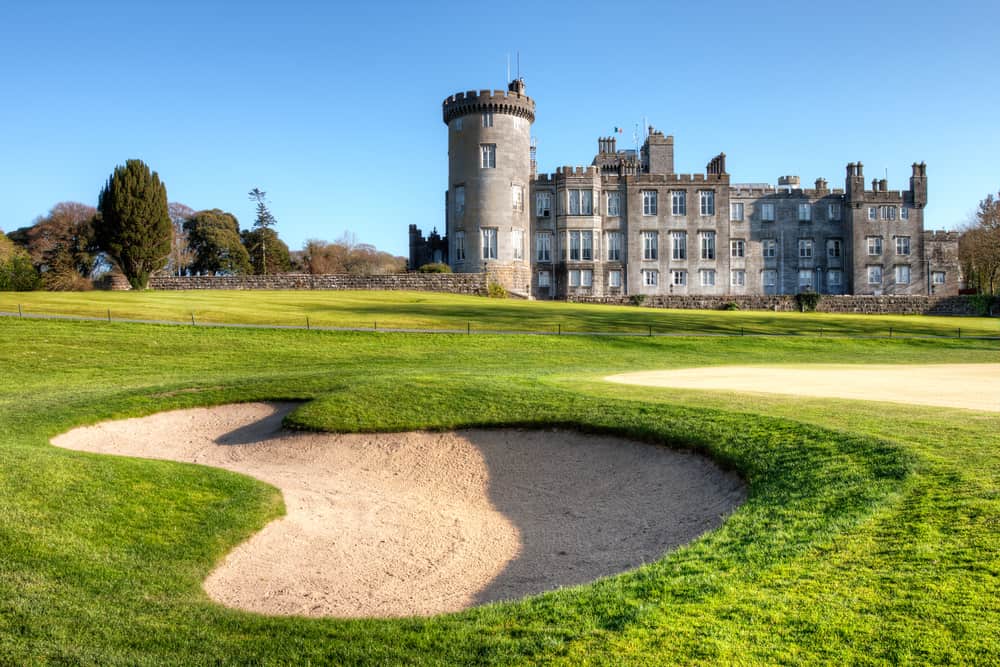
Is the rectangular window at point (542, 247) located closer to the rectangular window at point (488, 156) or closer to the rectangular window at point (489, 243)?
the rectangular window at point (489, 243)

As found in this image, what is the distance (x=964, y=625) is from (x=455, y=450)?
9.07 m

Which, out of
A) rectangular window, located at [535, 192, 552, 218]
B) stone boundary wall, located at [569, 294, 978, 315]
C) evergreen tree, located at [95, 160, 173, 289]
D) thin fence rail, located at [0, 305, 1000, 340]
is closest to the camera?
thin fence rail, located at [0, 305, 1000, 340]

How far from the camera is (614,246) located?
67.7 m

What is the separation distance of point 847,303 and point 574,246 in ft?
72.7

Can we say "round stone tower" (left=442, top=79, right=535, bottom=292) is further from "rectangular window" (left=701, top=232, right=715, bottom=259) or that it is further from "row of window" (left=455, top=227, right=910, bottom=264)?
"rectangular window" (left=701, top=232, right=715, bottom=259)

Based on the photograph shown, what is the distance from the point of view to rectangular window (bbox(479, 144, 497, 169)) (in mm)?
61219

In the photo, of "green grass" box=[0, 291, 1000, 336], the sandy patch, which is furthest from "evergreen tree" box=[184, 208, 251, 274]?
the sandy patch

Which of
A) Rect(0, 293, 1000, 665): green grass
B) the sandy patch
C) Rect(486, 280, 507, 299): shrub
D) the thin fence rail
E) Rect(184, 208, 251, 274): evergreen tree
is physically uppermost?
Rect(184, 208, 251, 274): evergreen tree

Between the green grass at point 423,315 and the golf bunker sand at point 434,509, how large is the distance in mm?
19318

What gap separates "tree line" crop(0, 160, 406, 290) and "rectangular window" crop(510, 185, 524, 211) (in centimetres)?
2604

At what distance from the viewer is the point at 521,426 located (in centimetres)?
1389

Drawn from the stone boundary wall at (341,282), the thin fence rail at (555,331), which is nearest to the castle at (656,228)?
the stone boundary wall at (341,282)

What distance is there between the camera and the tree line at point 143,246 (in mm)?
49031

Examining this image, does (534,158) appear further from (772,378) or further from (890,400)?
(890,400)
